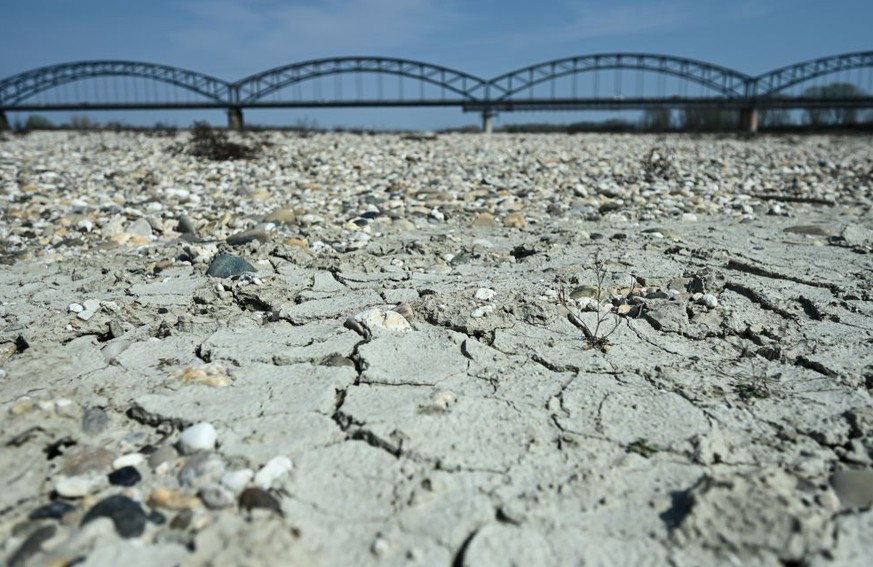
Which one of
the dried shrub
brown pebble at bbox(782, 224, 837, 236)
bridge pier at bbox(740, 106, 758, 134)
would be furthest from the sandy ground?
bridge pier at bbox(740, 106, 758, 134)

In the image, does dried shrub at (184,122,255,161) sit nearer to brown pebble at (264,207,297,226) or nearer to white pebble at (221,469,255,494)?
brown pebble at (264,207,297,226)

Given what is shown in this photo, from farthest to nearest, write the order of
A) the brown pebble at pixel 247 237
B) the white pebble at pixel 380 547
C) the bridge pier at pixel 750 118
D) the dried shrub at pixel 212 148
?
the bridge pier at pixel 750 118 < the dried shrub at pixel 212 148 < the brown pebble at pixel 247 237 < the white pebble at pixel 380 547

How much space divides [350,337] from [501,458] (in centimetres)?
93

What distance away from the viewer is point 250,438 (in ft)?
5.37

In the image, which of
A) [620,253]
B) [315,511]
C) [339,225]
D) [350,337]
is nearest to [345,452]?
[315,511]

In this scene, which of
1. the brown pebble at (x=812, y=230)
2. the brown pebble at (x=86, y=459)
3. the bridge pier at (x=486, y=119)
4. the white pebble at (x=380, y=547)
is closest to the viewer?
the white pebble at (x=380, y=547)

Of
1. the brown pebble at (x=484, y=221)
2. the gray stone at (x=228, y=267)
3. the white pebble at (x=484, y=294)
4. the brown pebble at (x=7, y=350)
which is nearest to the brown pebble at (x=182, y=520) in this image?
the brown pebble at (x=7, y=350)

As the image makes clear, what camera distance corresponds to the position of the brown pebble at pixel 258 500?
134cm

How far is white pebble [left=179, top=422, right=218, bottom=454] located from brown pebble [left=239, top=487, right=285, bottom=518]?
26 centimetres

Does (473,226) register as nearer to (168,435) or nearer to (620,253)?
(620,253)

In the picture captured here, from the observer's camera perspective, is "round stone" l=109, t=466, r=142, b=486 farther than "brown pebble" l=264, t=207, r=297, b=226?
No

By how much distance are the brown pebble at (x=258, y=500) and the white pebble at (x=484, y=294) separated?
1.45m

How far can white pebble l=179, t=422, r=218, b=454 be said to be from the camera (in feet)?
5.19

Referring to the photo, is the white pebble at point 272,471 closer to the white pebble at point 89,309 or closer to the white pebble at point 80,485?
the white pebble at point 80,485
